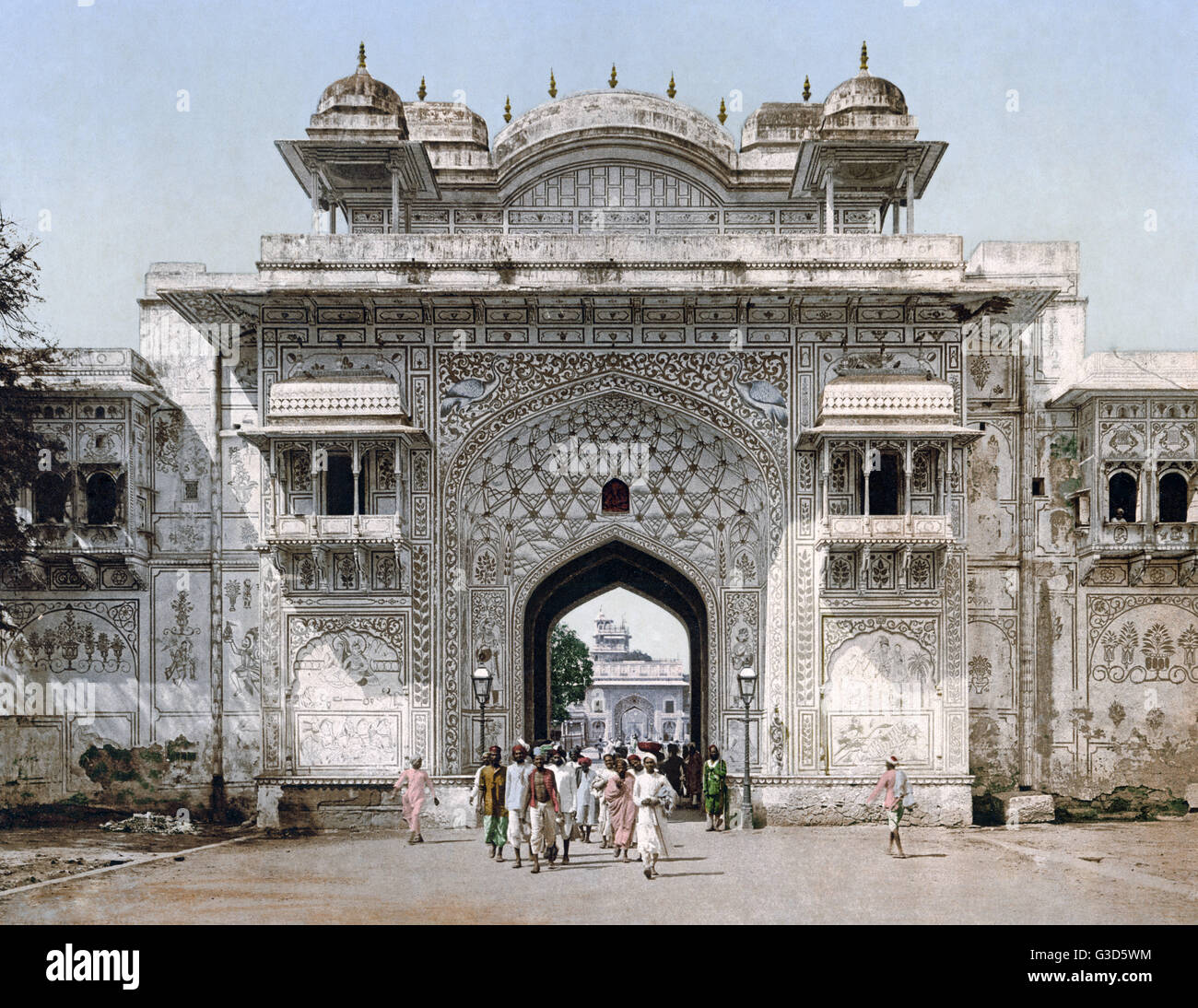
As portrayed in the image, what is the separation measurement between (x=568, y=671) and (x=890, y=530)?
2184 centimetres

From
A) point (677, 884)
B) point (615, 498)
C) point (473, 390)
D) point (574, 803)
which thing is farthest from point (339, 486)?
point (677, 884)

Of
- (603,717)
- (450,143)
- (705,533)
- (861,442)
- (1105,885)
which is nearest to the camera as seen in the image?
(1105,885)

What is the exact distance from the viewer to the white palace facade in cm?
1623

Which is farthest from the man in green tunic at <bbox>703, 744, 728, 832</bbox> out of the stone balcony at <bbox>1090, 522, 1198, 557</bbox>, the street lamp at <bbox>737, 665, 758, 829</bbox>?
the stone balcony at <bbox>1090, 522, 1198, 557</bbox>

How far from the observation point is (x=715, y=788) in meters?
15.5

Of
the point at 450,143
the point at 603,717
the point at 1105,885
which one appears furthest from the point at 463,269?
the point at 603,717

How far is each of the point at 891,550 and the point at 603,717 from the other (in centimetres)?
4290

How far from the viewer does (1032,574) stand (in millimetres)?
17625

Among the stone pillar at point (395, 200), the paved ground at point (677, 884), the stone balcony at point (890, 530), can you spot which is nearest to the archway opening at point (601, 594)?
the stone balcony at point (890, 530)

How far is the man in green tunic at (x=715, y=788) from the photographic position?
15.4 m

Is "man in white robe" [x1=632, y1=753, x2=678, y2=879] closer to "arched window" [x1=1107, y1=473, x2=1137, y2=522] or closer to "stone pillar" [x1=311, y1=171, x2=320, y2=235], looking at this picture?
"arched window" [x1=1107, y1=473, x2=1137, y2=522]

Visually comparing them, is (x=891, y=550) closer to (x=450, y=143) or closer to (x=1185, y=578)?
(x=1185, y=578)

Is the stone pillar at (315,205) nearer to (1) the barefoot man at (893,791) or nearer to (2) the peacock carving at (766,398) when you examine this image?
(2) the peacock carving at (766,398)

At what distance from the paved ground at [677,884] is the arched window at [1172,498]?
4.59 m
